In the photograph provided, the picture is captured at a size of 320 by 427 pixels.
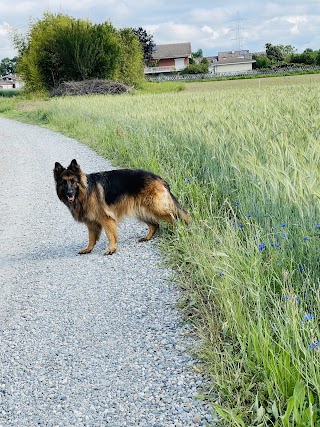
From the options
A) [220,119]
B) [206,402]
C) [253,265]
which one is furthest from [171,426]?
[220,119]

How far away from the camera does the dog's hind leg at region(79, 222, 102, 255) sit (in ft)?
21.2

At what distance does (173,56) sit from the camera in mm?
A: 111500

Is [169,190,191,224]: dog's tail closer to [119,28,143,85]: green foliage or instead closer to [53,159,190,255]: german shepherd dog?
[53,159,190,255]: german shepherd dog

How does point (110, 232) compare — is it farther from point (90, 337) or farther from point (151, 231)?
point (90, 337)

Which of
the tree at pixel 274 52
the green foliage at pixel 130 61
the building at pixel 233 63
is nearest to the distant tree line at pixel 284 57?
the tree at pixel 274 52

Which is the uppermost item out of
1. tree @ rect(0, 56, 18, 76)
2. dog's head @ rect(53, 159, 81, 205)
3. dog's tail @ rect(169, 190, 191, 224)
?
tree @ rect(0, 56, 18, 76)

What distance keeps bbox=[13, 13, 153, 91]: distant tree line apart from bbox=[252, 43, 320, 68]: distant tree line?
34275 mm

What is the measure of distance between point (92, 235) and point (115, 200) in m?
0.51

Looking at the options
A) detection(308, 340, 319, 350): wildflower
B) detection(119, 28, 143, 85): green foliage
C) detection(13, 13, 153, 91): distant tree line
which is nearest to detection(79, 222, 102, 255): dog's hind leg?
detection(308, 340, 319, 350): wildflower

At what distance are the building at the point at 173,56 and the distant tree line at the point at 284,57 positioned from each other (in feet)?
66.0

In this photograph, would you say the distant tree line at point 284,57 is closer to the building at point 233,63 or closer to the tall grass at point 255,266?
the building at point 233,63

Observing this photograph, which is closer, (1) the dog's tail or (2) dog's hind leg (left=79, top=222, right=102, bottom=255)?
(1) the dog's tail

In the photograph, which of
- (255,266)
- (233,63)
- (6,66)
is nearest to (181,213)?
(255,266)

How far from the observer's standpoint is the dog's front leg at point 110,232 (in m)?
6.30
